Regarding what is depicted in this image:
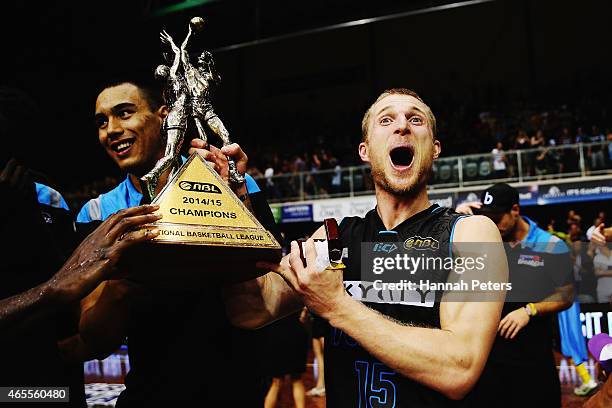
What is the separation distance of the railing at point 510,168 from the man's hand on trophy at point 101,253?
33.6 ft

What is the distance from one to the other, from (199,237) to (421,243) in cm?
71

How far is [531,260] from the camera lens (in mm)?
3414

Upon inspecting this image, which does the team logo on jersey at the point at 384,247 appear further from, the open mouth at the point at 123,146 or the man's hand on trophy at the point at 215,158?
the open mouth at the point at 123,146

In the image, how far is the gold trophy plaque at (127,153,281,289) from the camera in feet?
4.00

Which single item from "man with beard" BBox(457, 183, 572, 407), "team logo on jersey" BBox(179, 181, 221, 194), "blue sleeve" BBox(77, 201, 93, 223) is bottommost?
"man with beard" BBox(457, 183, 572, 407)

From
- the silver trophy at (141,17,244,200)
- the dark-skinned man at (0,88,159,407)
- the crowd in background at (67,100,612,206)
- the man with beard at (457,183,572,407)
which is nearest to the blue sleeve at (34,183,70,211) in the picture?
the dark-skinned man at (0,88,159,407)

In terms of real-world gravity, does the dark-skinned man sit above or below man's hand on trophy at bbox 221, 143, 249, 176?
below

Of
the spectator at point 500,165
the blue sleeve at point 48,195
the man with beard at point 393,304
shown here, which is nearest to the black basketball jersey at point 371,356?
the man with beard at point 393,304

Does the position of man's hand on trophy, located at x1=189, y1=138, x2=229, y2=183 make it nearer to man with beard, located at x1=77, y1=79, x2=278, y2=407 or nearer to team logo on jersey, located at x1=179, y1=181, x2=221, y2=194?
man with beard, located at x1=77, y1=79, x2=278, y2=407

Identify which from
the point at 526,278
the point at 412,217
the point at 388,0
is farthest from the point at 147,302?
the point at 388,0

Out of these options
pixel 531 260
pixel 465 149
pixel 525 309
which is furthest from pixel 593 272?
pixel 465 149

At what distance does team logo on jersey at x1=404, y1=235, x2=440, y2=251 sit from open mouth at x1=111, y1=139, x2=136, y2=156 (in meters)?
0.88

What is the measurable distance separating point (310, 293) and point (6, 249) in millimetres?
783

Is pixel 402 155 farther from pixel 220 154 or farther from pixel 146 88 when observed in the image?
pixel 146 88
